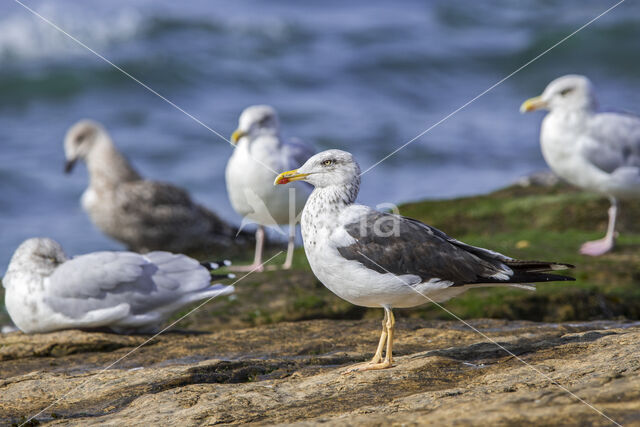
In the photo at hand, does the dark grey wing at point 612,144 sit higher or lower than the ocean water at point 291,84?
lower

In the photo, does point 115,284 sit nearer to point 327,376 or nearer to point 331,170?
point 331,170

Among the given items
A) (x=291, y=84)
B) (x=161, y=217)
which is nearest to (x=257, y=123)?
(x=161, y=217)

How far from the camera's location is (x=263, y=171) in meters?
8.81

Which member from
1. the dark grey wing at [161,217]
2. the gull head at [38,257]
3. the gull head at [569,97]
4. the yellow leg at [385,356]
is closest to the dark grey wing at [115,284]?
the gull head at [38,257]

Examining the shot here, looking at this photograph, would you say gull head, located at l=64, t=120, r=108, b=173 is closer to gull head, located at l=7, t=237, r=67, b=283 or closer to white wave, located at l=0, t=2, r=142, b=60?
gull head, located at l=7, t=237, r=67, b=283

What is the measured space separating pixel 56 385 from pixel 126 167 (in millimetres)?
6691

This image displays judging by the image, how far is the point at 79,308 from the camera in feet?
21.7

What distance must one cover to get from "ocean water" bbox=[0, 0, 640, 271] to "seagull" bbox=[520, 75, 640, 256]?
18.0 feet

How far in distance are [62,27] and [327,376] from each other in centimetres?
2052

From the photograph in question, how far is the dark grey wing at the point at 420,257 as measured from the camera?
5074 mm

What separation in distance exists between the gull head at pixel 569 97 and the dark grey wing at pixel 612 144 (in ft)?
0.98

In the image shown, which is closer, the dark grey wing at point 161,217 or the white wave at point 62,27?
the dark grey wing at point 161,217

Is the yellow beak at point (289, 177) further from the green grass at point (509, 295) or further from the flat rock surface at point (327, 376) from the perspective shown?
the green grass at point (509, 295)

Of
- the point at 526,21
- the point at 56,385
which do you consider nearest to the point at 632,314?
the point at 56,385
